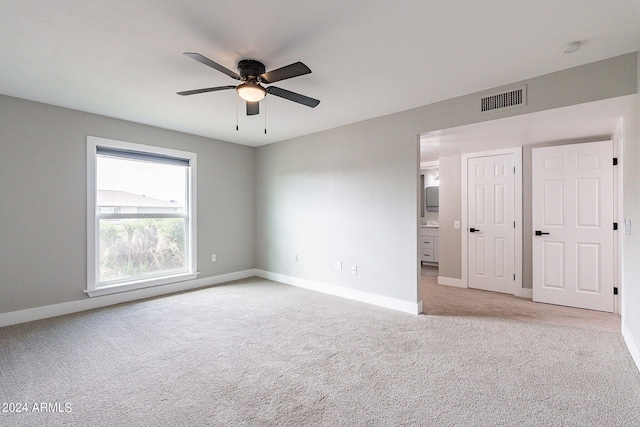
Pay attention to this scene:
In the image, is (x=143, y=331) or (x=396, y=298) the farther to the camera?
(x=396, y=298)

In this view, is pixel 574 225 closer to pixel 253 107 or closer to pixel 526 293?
pixel 526 293

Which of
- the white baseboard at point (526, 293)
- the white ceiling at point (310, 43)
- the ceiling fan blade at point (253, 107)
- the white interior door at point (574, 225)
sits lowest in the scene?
the white baseboard at point (526, 293)

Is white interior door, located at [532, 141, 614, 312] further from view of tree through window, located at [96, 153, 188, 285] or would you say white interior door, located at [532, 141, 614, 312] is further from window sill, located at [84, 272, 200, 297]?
view of tree through window, located at [96, 153, 188, 285]

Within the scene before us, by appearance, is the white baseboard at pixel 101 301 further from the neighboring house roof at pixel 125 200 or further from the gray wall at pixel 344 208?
the neighboring house roof at pixel 125 200

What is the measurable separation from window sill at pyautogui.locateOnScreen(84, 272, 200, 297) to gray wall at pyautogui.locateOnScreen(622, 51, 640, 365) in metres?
5.28

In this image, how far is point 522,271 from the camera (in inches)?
173

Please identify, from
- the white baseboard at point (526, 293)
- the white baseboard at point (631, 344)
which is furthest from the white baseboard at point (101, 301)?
the white baseboard at point (631, 344)

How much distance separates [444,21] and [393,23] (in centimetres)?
34

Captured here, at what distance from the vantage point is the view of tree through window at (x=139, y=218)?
4090mm

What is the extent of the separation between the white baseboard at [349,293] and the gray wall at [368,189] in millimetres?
85

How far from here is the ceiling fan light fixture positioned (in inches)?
97.3

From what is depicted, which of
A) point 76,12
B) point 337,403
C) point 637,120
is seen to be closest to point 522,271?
point 637,120

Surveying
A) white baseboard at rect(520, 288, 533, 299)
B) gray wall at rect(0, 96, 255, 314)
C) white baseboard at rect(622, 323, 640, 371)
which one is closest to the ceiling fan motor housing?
gray wall at rect(0, 96, 255, 314)

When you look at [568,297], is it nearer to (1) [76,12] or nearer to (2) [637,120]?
(2) [637,120]
